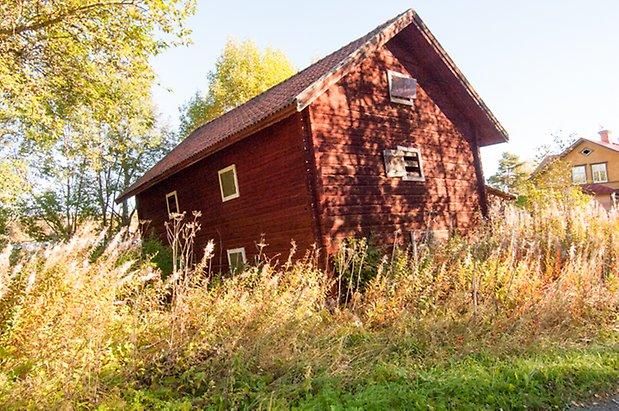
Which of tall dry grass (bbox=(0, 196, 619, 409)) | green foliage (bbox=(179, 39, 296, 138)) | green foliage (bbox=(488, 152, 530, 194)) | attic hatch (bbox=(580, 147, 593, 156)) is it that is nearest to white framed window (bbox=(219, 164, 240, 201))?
tall dry grass (bbox=(0, 196, 619, 409))

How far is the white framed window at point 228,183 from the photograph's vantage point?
11.3 m

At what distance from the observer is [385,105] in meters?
11.1

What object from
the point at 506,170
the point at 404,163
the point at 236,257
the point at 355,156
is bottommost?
the point at 236,257

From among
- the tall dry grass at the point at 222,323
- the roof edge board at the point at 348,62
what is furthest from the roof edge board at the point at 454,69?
the tall dry grass at the point at 222,323

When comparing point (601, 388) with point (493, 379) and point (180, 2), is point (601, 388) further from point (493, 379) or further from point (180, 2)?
point (180, 2)

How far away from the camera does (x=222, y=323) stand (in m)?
4.97

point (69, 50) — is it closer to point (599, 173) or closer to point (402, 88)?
point (402, 88)

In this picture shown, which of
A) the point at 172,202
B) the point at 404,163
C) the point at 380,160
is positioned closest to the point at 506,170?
the point at 404,163

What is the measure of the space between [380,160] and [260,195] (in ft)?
11.0

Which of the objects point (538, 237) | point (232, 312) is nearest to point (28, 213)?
point (232, 312)

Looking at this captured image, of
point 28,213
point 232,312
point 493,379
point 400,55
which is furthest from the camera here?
point 28,213

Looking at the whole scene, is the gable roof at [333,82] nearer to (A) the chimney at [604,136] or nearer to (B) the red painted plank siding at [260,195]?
(B) the red painted plank siding at [260,195]

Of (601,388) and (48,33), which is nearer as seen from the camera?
(601,388)

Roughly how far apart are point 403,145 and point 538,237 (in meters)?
4.24
